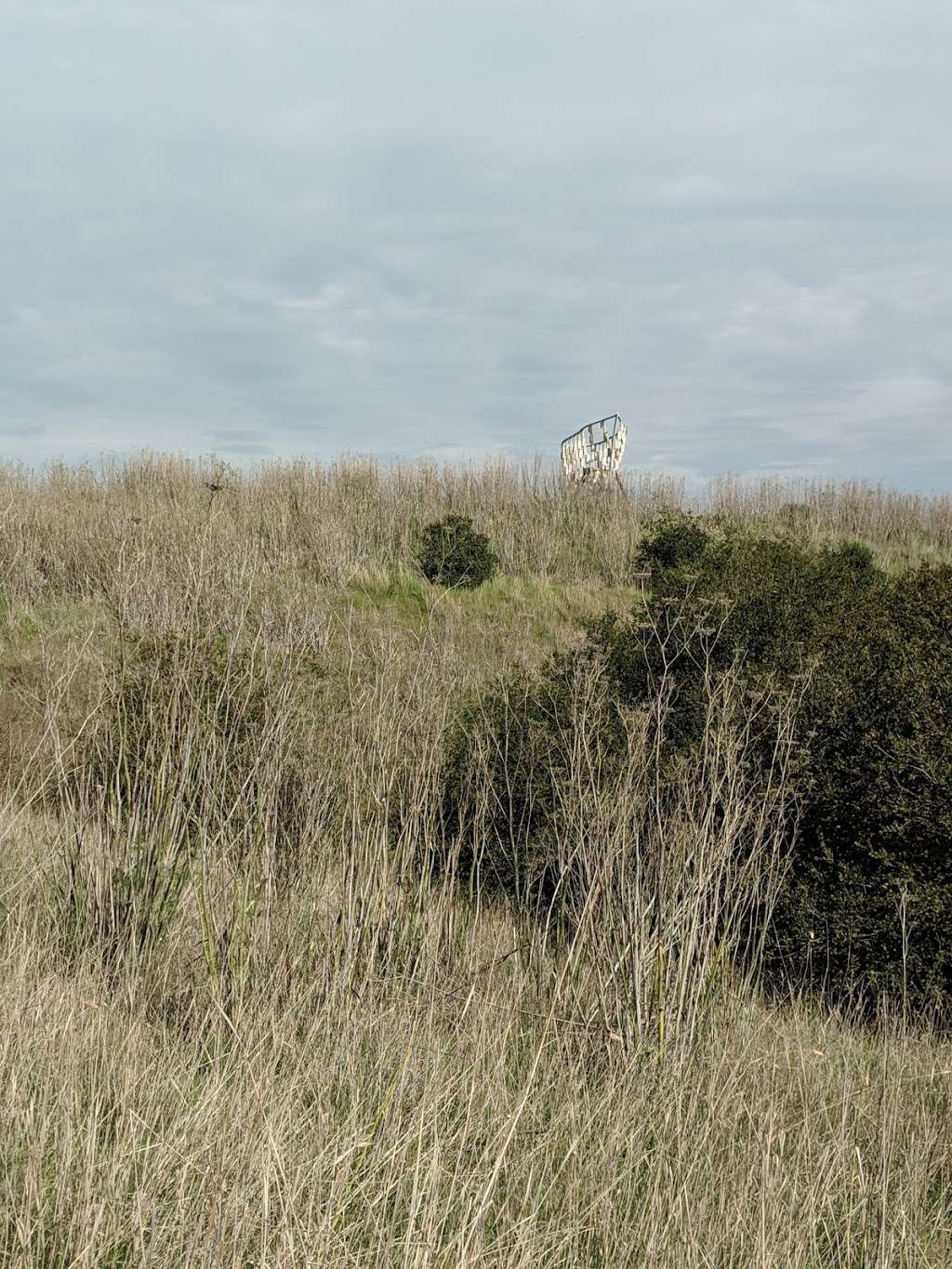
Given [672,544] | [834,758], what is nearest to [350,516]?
[672,544]

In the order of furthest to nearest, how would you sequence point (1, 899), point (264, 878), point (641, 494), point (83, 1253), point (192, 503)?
point (641, 494)
point (192, 503)
point (1, 899)
point (264, 878)
point (83, 1253)

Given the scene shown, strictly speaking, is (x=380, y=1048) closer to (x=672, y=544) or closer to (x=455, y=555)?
(x=672, y=544)

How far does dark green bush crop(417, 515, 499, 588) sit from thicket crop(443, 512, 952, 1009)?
6.10m

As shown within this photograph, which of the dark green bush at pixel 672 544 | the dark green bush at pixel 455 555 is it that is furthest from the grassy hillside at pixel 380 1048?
the dark green bush at pixel 455 555

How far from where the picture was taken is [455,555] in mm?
13508

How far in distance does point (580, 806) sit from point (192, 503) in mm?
12262

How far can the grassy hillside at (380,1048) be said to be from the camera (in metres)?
2.26

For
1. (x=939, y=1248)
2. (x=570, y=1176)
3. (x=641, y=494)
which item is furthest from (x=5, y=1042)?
(x=641, y=494)

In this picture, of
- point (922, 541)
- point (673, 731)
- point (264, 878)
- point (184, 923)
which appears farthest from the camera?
point (922, 541)

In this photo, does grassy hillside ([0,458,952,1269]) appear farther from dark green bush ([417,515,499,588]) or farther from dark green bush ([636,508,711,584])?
dark green bush ([417,515,499,588])

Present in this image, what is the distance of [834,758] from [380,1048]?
3734mm

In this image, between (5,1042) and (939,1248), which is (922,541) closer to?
(939,1248)

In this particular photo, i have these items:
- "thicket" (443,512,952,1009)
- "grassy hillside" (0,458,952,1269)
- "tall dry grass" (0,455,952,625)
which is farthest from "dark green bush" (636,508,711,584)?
"grassy hillside" (0,458,952,1269)

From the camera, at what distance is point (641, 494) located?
1903 cm
